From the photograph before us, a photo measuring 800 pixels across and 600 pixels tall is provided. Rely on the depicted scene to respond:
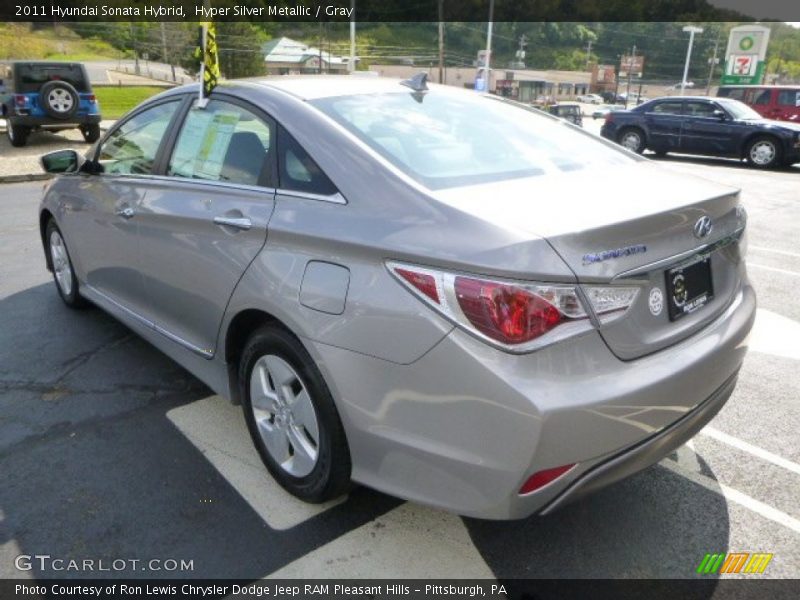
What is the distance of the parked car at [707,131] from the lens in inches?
555

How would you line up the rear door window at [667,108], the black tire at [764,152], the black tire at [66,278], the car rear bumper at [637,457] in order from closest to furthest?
the car rear bumper at [637,457] < the black tire at [66,278] < the black tire at [764,152] < the rear door window at [667,108]

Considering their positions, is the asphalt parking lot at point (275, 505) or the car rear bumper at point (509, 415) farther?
the asphalt parking lot at point (275, 505)

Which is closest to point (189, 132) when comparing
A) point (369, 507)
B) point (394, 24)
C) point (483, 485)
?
point (369, 507)

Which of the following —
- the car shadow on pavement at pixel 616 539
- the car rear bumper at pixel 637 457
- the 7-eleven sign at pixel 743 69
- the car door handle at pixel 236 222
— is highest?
the 7-eleven sign at pixel 743 69

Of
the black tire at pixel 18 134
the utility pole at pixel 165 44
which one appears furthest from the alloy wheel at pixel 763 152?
the utility pole at pixel 165 44

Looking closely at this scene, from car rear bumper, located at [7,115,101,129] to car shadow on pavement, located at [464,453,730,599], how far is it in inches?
564

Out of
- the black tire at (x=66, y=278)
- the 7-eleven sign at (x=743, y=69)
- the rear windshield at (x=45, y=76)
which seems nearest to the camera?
the black tire at (x=66, y=278)

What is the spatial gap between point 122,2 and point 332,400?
77749 millimetres

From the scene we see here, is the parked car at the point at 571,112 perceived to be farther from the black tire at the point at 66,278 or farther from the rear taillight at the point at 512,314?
the rear taillight at the point at 512,314

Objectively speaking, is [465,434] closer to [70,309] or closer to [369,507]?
[369,507]

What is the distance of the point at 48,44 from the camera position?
213 ft

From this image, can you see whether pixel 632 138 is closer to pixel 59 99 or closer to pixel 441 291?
pixel 59 99

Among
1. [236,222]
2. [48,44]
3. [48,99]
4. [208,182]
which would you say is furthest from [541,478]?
[48,44]

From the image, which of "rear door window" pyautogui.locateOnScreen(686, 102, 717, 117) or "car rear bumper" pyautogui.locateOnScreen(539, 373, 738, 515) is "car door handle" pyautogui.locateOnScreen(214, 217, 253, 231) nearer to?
"car rear bumper" pyautogui.locateOnScreen(539, 373, 738, 515)
